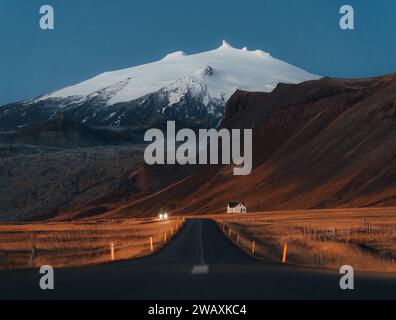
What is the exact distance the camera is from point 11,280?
25.6 meters

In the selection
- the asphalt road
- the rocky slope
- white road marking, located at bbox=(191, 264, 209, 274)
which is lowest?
the asphalt road

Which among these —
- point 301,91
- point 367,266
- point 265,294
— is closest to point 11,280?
point 265,294

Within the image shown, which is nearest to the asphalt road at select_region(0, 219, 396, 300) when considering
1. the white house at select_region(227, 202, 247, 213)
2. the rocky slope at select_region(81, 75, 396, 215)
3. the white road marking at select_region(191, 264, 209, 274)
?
the white road marking at select_region(191, 264, 209, 274)

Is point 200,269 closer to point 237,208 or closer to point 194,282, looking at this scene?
point 194,282

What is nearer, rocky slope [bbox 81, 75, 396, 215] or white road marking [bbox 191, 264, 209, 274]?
white road marking [bbox 191, 264, 209, 274]

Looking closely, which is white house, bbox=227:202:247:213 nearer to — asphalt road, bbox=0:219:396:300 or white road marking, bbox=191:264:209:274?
asphalt road, bbox=0:219:396:300

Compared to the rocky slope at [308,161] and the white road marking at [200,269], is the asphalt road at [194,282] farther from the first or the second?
the rocky slope at [308,161]

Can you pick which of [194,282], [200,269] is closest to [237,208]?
[200,269]

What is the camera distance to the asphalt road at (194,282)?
2062 centimetres

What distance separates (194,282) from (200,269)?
5.22 m

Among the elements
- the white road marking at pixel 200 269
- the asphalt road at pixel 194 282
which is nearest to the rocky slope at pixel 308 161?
the white road marking at pixel 200 269

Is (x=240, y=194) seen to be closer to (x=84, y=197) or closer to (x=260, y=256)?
(x=84, y=197)

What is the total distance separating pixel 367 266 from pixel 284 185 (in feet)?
372

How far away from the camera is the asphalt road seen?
20.6m
